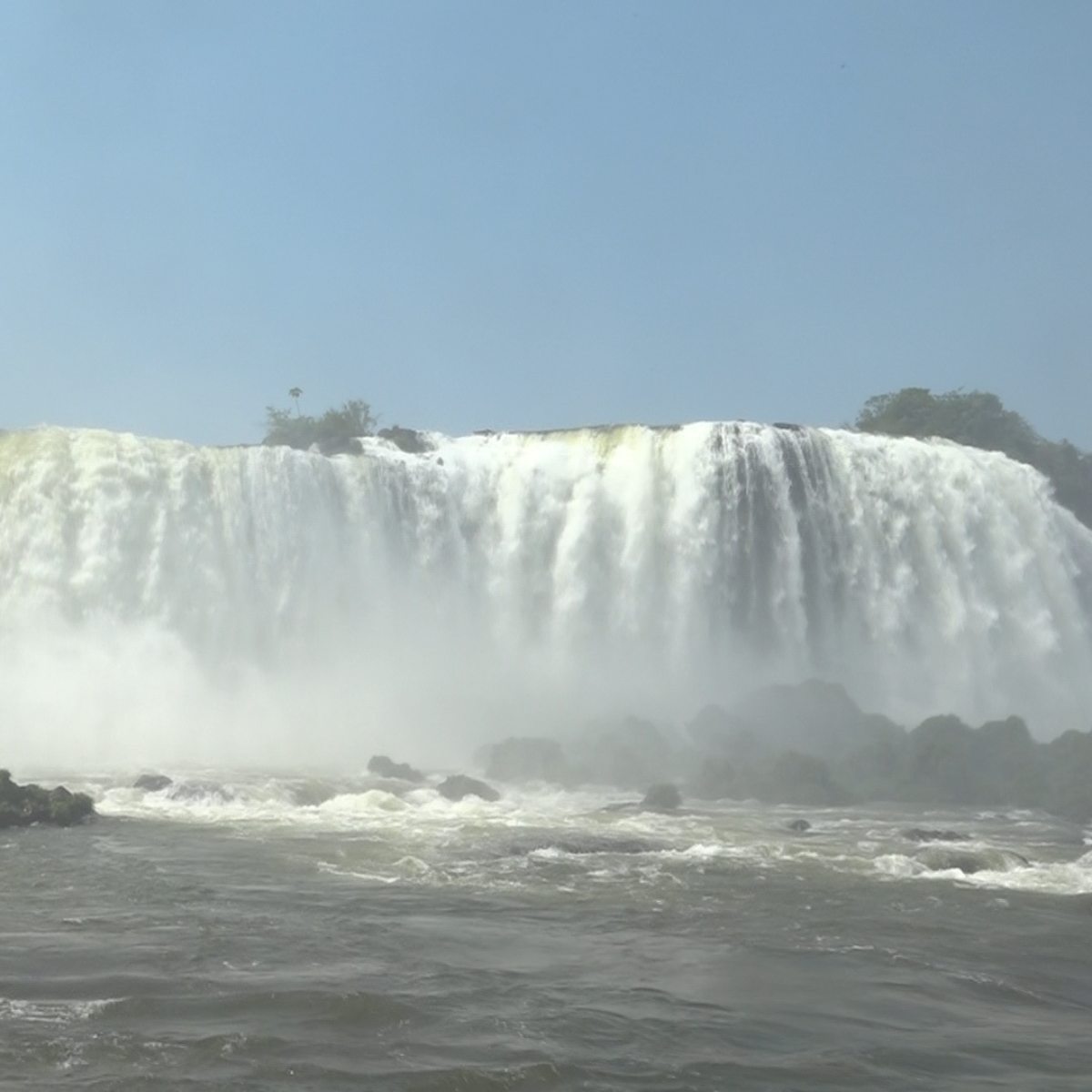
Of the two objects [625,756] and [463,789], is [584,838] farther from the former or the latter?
[625,756]

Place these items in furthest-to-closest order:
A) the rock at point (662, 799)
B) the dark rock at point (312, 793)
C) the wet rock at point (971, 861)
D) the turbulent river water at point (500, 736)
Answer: the rock at point (662, 799) < the dark rock at point (312, 793) < the wet rock at point (971, 861) < the turbulent river water at point (500, 736)

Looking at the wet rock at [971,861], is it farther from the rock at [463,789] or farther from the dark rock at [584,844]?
the rock at [463,789]

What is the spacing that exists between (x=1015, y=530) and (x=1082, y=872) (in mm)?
15689

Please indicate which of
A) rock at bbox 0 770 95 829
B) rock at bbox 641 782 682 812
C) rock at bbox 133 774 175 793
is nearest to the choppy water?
rock at bbox 0 770 95 829

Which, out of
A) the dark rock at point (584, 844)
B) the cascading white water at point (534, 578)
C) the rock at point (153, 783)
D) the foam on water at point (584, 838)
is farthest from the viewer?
the cascading white water at point (534, 578)

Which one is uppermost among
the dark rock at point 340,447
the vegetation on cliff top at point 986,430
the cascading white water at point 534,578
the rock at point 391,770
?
the vegetation on cliff top at point 986,430

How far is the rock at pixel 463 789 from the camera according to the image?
687 inches

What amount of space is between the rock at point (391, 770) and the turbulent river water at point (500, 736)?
104 cm

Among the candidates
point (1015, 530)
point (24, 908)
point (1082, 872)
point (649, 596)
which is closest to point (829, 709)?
point (649, 596)

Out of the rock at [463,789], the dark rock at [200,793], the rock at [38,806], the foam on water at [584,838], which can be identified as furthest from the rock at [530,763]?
the rock at [38,806]

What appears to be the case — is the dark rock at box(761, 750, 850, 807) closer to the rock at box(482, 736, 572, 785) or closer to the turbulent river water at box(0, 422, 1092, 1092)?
the turbulent river water at box(0, 422, 1092, 1092)

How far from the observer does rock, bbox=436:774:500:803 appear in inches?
687

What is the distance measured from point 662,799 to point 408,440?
39.9 ft

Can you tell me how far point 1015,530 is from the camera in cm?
2772
